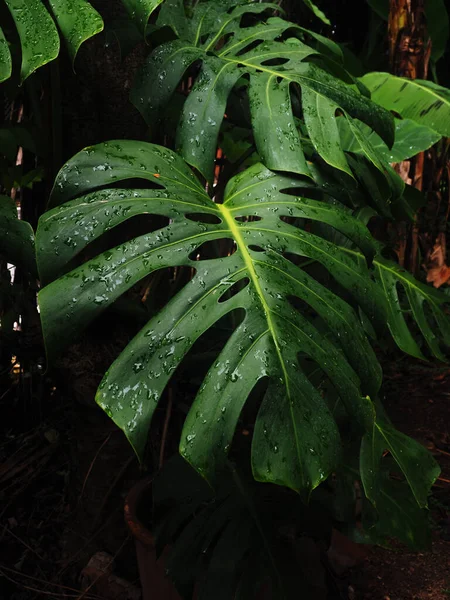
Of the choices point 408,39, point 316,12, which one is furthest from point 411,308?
point 408,39

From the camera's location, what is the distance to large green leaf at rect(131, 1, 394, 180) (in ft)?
3.28

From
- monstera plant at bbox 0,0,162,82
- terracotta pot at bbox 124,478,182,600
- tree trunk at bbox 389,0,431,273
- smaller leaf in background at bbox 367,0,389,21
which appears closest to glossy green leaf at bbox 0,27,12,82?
monstera plant at bbox 0,0,162,82

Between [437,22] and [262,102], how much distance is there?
66.9 inches

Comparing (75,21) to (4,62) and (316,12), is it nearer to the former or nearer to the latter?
(4,62)

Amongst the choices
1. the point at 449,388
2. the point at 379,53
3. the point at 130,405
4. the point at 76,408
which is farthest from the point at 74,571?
the point at 379,53

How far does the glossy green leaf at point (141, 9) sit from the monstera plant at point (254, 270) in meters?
0.16

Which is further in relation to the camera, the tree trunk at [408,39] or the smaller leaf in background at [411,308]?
the tree trunk at [408,39]

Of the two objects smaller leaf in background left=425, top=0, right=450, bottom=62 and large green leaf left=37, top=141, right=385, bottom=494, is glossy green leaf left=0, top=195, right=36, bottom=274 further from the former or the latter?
smaller leaf in background left=425, top=0, right=450, bottom=62

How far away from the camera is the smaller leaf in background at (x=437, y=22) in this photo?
230 cm

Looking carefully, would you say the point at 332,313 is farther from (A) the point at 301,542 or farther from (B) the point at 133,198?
(A) the point at 301,542

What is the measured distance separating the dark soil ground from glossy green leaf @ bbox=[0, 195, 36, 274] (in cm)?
45

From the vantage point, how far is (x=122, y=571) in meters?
1.42

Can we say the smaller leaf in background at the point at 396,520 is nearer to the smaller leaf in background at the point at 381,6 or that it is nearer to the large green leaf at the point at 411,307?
the large green leaf at the point at 411,307

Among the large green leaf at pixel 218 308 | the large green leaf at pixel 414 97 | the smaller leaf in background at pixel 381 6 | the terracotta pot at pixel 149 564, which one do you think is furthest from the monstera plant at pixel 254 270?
the smaller leaf in background at pixel 381 6
